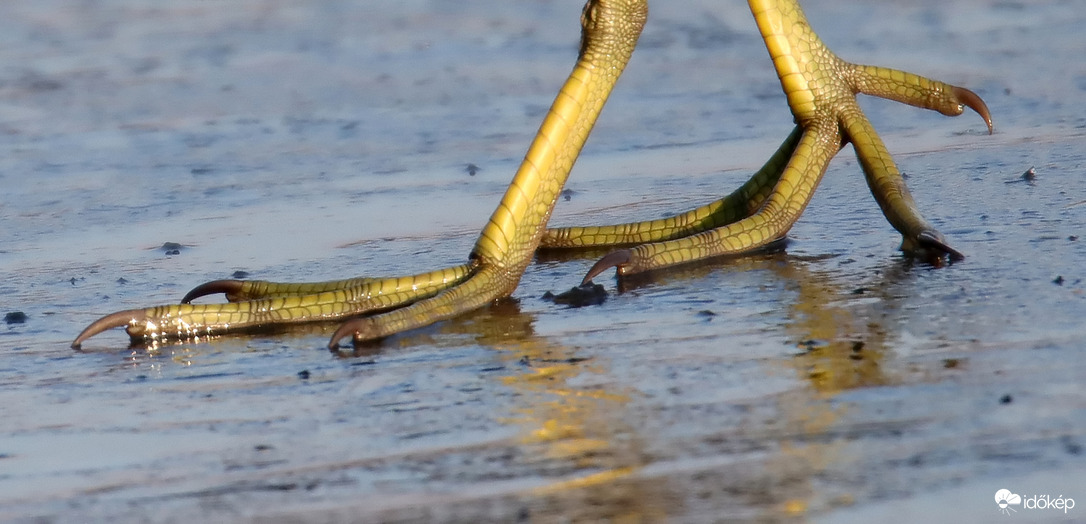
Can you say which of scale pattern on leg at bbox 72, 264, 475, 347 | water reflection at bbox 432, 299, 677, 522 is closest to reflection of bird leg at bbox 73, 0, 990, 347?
scale pattern on leg at bbox 72, 264, 475, 347

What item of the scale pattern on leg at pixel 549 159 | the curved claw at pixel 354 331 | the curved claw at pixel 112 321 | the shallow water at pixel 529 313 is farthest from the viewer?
the scale pattern on leg at pixel 549 159

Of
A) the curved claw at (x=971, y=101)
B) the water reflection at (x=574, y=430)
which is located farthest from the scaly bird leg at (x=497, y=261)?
the curved claw at (x=971, y=101)

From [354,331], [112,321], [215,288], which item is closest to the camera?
[354,331]

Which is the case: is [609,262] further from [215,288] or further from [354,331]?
[215,288]

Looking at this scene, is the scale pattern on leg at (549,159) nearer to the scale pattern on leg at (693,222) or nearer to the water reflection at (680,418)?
the water reflection at (680,418)

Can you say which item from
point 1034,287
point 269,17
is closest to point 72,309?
point 1034,287

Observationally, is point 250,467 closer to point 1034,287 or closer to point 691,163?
point 1034,287

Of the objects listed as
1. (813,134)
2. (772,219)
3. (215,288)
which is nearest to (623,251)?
(772,219)

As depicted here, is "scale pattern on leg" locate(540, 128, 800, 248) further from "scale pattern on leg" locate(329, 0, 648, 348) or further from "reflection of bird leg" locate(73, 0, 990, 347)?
"scale pattern on leg" locate(329, 0, 648, 348)
